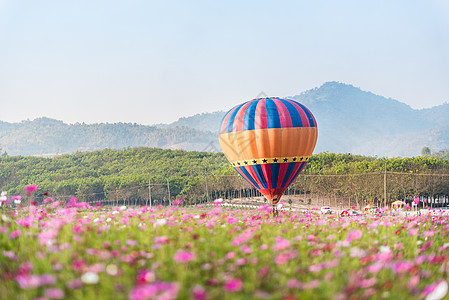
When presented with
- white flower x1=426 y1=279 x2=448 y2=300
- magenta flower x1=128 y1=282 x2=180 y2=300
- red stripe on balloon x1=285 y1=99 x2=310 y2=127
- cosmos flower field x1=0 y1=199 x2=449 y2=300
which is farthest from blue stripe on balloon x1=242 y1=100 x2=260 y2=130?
magenta flower x1=128 y1=282 x2=180 y2=300

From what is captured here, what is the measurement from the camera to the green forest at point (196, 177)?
68562 millimetres

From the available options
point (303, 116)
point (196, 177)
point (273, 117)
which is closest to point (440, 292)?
point (273, 117)

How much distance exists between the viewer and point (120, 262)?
6.35 metres

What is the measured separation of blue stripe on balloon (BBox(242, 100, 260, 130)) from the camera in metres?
32.2

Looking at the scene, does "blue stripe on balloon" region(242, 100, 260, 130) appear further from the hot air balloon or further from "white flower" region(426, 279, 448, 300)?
"white flower" region(426, 279, 448, 300)

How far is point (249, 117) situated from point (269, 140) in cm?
191

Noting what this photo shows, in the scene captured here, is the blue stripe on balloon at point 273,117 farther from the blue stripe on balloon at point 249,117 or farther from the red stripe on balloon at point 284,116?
the blue stripe on balloon at point 249,117

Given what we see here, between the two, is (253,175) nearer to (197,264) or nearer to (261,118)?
(261,118)

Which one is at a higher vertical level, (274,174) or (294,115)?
(294,115)

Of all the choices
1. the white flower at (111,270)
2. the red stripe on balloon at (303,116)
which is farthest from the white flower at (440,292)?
the red stripe on balloon at (303,116)

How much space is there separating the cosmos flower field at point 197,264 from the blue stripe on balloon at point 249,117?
23.2m

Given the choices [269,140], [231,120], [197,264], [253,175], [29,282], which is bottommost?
[197,264]

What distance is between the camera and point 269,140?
31891 mm

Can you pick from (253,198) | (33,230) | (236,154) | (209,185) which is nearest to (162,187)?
(209,185)
